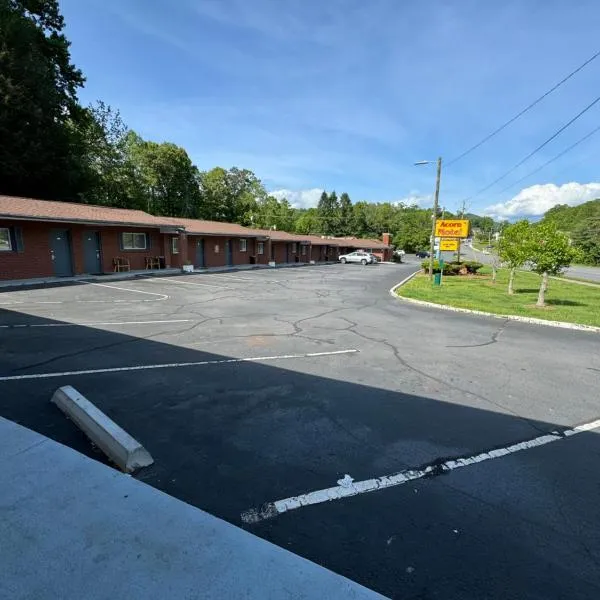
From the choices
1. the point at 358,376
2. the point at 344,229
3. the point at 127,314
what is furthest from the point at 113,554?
the point at 344,229

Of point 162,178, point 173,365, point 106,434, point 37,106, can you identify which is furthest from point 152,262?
point 162,178

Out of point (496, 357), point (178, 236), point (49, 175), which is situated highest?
point (49, 175)

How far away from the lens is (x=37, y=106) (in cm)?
2894

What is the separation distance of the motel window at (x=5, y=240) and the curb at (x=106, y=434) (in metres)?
16.6

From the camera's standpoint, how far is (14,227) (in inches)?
682

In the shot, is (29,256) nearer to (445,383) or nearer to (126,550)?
(445,383)

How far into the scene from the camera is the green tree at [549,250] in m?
13.1

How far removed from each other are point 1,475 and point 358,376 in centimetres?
442

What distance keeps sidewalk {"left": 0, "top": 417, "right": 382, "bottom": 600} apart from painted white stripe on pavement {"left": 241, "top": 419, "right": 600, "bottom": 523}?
0.42 m

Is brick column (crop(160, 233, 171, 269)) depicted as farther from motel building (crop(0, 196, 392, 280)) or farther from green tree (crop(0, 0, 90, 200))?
green tree (crop(0, 0, 90, 200))

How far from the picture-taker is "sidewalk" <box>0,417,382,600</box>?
2047mm

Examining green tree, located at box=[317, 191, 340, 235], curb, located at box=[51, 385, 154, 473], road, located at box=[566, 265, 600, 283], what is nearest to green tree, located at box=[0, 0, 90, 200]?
curb, located at box=[51, 385, 154, 473]

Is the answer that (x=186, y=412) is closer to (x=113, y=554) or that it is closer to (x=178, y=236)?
(x=113, y=554)

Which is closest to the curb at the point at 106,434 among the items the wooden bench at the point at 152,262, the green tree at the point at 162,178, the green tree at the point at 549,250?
the green tree at the point at 549,250
